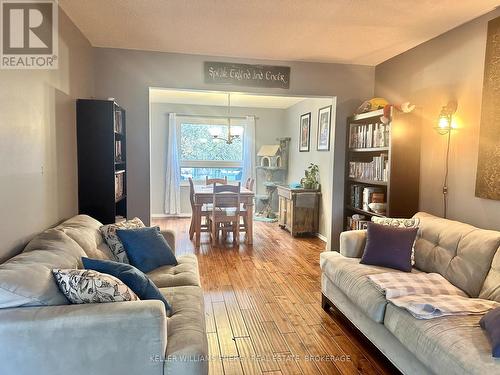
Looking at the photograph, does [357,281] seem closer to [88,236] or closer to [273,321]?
[273,321]

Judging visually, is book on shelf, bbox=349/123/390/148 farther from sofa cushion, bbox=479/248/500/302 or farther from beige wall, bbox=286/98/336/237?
sofa cushion, bbox=479/248/500/302

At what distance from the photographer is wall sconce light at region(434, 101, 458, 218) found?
312cm

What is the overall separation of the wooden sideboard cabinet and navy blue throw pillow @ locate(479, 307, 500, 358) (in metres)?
4.04

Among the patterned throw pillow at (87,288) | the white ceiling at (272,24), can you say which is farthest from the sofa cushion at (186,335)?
the white ceiling at (272,24)

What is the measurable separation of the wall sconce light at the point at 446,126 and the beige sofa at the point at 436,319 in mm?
382

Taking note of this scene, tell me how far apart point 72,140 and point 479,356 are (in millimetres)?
3265

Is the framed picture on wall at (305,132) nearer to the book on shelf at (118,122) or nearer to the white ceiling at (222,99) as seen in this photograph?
the white ceiling at (222,99)

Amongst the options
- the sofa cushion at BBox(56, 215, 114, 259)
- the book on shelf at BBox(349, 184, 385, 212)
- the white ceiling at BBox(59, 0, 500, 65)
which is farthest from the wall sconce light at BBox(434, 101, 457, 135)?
the sofa cushion at BBox(56, 215, 114, 259)

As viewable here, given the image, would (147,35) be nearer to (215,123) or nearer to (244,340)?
(244,340)

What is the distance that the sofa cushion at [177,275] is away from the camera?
2.41 metres

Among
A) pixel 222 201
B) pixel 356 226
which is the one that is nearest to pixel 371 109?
pixel 356 226

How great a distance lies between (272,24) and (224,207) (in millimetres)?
2879

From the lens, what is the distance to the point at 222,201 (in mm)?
5266

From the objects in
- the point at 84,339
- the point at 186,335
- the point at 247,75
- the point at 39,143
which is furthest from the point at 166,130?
the point at 84,339
